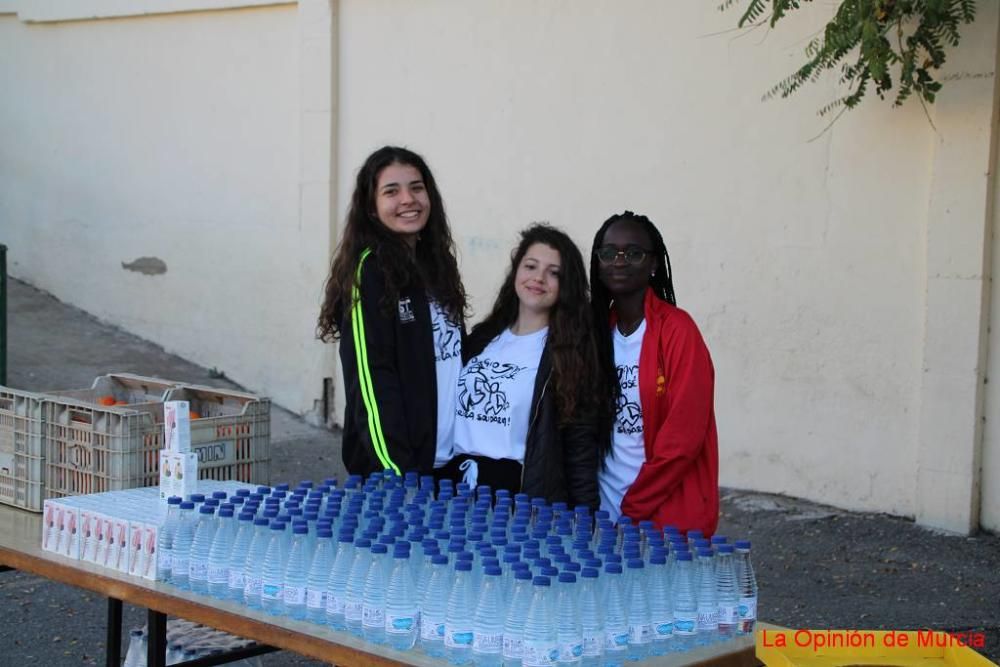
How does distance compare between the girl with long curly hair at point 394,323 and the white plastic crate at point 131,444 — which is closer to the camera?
the girl with long curly hair at point 394,323

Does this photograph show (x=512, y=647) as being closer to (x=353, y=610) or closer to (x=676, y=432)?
(x=353, y=610)

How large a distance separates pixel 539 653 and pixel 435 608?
30 cm

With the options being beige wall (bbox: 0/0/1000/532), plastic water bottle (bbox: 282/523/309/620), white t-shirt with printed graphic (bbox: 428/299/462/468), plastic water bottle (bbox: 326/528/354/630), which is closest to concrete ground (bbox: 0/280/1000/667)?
beige wall (bbox: 0/0/1000/532)

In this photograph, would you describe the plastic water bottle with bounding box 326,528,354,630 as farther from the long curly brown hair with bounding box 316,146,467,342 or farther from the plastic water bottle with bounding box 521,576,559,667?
the long curly brown hair with bounding box 316,146,467,342

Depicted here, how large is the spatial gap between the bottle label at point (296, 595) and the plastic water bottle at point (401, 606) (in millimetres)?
301

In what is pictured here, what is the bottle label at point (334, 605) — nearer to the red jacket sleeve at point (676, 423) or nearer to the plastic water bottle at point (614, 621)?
the plastic water bottle at point (614, 621)

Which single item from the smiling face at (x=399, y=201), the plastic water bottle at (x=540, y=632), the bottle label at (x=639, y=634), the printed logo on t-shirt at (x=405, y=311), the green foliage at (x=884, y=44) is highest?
the green foliage at (x=884, y=44)

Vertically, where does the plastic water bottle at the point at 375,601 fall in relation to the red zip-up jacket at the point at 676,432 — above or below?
below

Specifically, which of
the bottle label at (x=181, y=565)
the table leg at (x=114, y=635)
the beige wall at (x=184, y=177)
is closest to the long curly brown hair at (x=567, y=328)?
the bottle label at (x=181, y=565)

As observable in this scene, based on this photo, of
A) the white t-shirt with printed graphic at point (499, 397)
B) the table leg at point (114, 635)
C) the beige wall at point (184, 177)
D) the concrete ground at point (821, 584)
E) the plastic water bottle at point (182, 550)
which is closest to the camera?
the plastic water bottle at point (182, 550)

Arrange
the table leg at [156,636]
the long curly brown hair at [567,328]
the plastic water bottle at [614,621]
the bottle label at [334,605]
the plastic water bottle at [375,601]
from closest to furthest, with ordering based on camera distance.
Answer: the plastic water bottle at [614,621] < the plastic water bottle at [375,601] < the bottle label at [334,605] < the table leg at [156,636] < the long curly brown hair at [567,328]

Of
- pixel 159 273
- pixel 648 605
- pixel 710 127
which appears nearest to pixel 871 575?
pixel 710 127

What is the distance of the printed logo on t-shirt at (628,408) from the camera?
4.18 m

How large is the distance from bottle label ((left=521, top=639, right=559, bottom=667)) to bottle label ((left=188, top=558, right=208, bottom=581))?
3.63 ft
